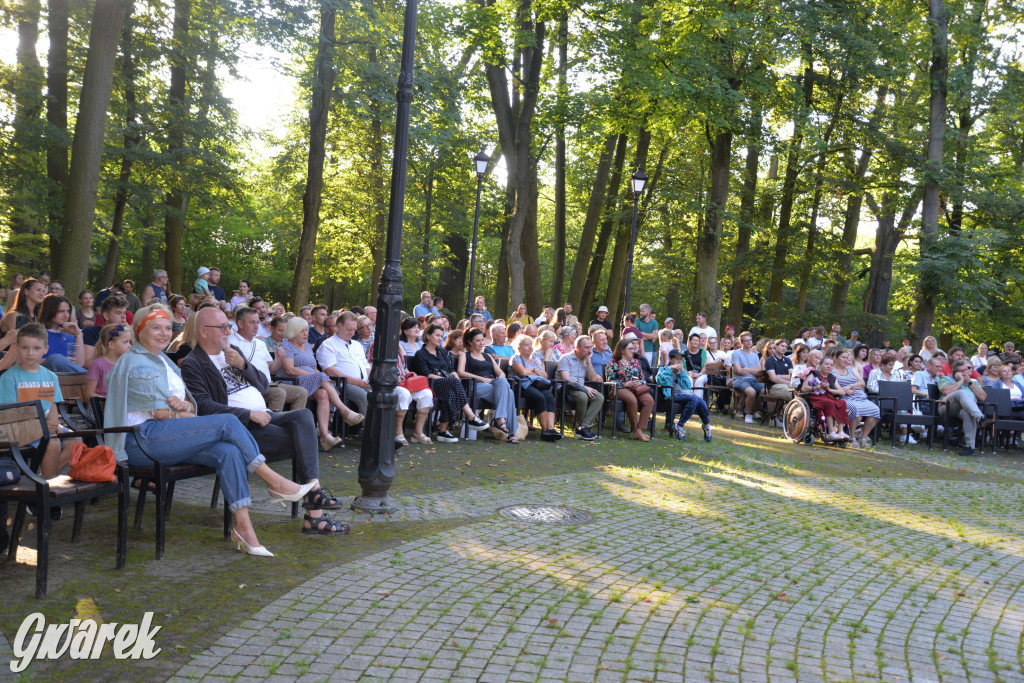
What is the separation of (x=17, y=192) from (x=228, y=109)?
7.23 metres

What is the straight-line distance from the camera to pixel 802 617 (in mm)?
5078

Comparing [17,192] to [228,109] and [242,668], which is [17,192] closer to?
[228,109]

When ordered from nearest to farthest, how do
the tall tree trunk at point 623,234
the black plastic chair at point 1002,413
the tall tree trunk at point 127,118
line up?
1. the black plastic chair at point 1002,413
2. the tall tree trunk at point 127,118
3. the tall tree trunk at point 623,234

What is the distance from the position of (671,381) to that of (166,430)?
927 cm

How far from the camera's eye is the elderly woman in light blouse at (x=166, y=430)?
5.61 metres

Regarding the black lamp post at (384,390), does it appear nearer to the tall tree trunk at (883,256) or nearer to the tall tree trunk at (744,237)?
the tall tree trunk at (744,237)

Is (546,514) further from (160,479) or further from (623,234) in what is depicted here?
(623,234)

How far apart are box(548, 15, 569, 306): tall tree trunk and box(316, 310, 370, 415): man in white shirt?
47.1 ft

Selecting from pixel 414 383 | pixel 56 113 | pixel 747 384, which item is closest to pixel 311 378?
pixel 414 383

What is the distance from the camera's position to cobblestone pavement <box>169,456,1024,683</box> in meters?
4.16

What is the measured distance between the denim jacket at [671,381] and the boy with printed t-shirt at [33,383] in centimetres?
924

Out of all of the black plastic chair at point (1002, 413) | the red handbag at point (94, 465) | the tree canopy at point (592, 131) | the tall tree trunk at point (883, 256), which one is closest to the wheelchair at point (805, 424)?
the black plastic chair at point (1002, 413)

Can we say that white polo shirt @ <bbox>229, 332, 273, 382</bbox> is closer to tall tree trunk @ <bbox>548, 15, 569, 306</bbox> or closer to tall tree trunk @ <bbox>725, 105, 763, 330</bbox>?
tall tree trunk @ <bbox>548, 15, 569, 306</bbox>

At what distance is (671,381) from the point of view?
44.7 ft
